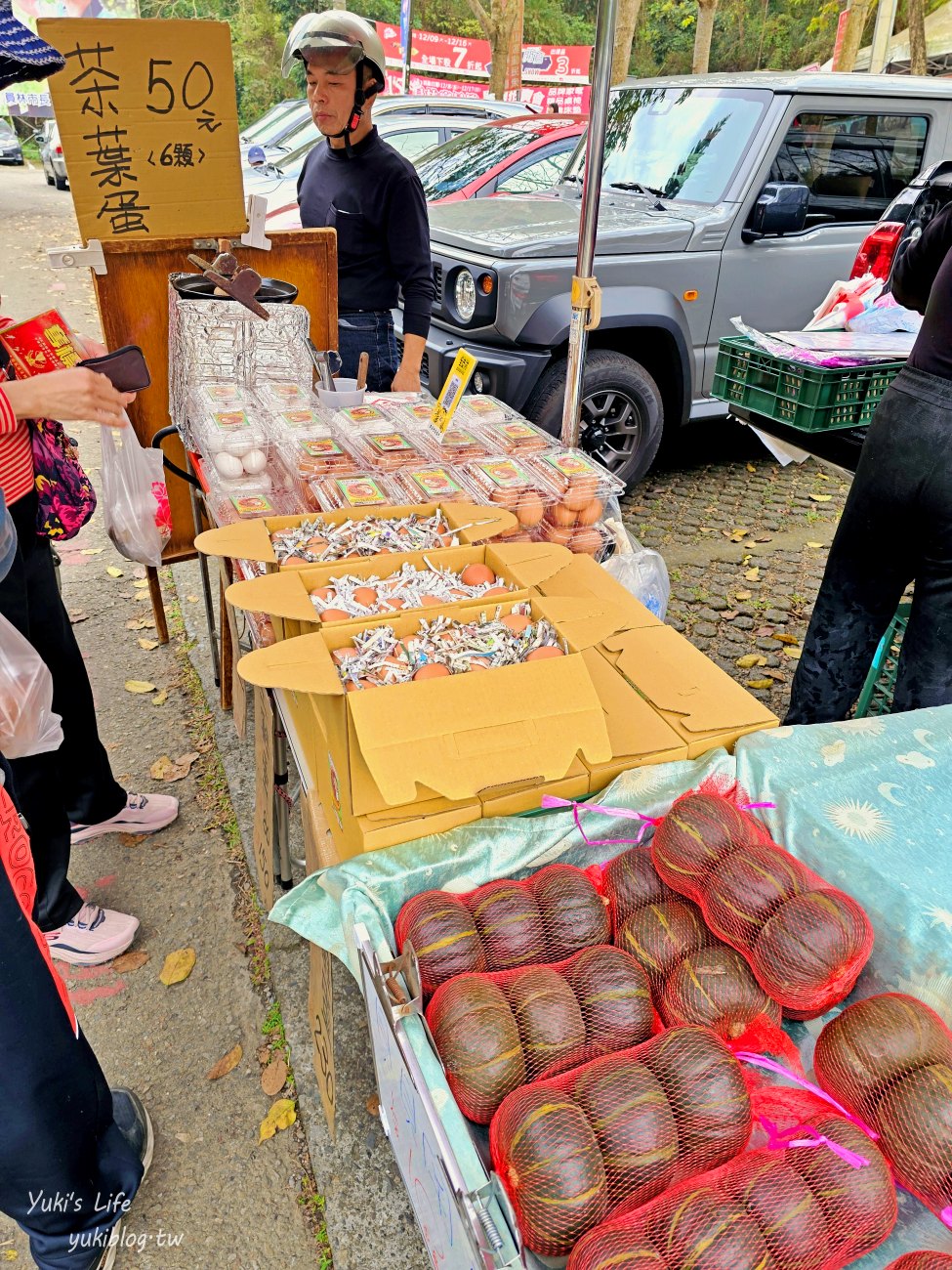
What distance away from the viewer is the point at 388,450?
260cm

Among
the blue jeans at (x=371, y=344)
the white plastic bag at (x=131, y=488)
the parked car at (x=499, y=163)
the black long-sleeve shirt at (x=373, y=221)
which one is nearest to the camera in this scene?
the white plastic bag at (x=131, y=488)

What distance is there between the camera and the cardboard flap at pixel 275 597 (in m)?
1.64

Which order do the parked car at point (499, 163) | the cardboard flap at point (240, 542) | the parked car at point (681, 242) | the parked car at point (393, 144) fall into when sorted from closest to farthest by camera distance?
the cardboard flap at point (240, 542), the parked car at point (681, 242), the parked car at point (499, 163), the parked car at point (393, 144)

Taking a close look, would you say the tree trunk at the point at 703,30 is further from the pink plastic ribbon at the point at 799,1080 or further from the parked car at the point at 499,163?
the pink plastic ribbon at the point at 799,1080

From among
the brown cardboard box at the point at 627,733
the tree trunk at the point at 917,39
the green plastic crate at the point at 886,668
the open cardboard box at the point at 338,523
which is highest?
the tree trunk at the point at 917,39

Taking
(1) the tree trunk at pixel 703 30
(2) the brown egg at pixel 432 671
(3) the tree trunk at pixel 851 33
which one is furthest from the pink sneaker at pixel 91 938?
(1) the tree trunk at pixel 703 30

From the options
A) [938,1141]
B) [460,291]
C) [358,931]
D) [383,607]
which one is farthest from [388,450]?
[460,291]

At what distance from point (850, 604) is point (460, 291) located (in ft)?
10.4

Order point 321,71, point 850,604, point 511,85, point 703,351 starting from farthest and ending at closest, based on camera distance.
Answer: point 511,85, point 703,351, point 321,71, point 850,604

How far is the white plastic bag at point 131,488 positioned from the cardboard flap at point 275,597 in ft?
4.45

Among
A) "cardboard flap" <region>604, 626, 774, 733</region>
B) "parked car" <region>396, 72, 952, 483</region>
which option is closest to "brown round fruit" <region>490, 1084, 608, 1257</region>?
"cardboard flap" <region>604, 626, 774, 733</region>

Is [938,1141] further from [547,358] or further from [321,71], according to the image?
[547,358]

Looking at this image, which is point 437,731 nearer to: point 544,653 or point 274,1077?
point 544,653

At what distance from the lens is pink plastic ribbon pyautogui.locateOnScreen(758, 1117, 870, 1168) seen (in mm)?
1050
